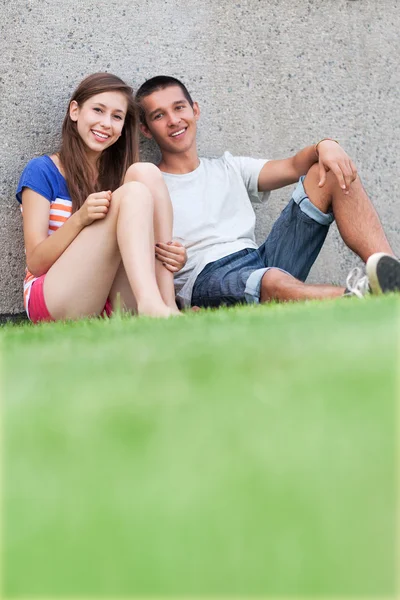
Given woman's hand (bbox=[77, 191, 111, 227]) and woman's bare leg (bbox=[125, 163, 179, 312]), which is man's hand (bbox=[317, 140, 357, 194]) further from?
A: woman's hand (bbox=[77, 191, 111, 227])

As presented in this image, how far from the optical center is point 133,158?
12.3ft

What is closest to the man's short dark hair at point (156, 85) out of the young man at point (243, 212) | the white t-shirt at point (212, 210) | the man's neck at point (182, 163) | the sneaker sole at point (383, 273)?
the young man at point (243, 212)

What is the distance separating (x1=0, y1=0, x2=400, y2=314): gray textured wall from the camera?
147 inches

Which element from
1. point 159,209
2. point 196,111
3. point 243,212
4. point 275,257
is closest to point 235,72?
point 196,111

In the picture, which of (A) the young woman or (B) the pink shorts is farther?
(B) the pink shorts

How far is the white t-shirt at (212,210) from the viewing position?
12.3 feet

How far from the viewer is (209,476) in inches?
34.8

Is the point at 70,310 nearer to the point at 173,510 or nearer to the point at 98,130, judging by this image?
the point at 98,130

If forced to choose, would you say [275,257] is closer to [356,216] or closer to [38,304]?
[356,216]

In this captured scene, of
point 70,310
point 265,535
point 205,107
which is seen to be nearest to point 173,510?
point 265,535

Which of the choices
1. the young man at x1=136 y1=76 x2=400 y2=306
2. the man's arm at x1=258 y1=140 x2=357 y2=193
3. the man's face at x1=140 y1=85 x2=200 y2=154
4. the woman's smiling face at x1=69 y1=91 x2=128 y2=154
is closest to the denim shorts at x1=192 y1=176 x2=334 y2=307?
the young man at x1=136 y1=76 x2=400 y2=306

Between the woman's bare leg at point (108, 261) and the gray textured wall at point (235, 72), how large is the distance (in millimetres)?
742

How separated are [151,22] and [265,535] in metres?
3.70

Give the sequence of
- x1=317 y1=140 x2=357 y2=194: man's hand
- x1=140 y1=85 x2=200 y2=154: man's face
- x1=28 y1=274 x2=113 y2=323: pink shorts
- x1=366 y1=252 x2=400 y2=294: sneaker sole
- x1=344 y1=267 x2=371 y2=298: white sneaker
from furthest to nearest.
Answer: x1=140 y1=85 x2=200 y2=154: man's face < x1=317 y1=140 x2=357 y2=194: man's hand < x1=28 y1=274 x2=113 y2=323: pink shorts < x1=344 y1=267 x2=371 y2=298: white sneaker < x1=366 y1=252 x2=400 y2=294: sneaker sole
